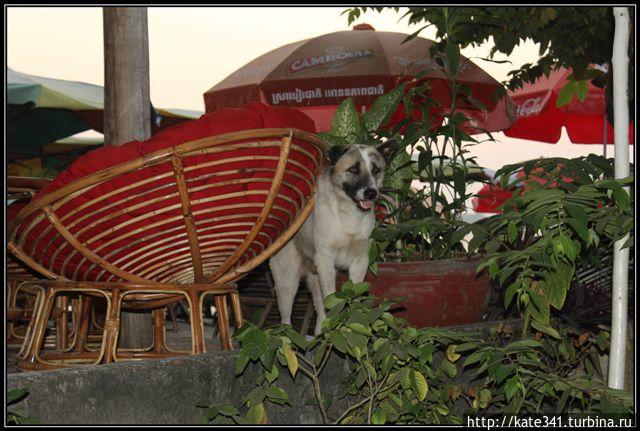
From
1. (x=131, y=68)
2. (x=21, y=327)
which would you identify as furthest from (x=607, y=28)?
(x=21, y=327)

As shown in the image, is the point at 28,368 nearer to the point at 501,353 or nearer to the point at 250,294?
the point at 501,353

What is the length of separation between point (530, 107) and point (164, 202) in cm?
926

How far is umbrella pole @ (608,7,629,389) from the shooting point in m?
2.38

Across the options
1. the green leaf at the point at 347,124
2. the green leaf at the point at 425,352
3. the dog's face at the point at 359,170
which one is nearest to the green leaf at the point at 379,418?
the green leaf at the point at 425,352

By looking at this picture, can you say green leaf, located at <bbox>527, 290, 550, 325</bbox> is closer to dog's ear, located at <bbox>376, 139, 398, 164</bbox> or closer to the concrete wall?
the concrete wall

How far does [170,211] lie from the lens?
2.63 metres

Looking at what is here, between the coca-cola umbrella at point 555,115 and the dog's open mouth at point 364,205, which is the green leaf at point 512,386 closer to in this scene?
the dog's open mouth at point 364,205

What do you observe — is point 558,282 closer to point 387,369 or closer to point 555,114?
point 387,369

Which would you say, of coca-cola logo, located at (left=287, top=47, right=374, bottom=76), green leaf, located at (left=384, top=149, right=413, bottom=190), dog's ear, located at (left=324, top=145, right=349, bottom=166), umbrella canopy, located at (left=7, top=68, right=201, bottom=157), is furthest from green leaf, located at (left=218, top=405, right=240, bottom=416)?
umbrella canopy, located at (left=7, top=68, right=201, bottom=157)

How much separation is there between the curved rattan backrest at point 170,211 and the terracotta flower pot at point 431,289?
1041 millimetres

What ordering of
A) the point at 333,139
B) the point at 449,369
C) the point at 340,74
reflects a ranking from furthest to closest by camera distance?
the point at 340,74
the point at 333,139
the point at 449,369

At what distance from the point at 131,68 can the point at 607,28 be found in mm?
2989

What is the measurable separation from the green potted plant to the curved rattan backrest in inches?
38.7

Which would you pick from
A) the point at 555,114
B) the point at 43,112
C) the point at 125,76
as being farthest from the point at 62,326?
the point at 555,114
